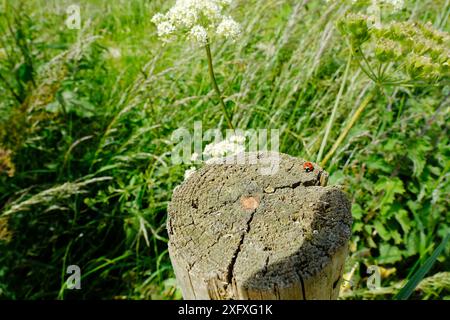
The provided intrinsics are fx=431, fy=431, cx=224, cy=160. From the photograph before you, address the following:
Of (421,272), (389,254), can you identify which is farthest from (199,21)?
(389,254)

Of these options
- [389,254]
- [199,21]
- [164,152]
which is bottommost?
[389,254]

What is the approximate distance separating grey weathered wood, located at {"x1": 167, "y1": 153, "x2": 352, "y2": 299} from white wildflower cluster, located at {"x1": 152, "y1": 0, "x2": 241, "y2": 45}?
0.49 metres

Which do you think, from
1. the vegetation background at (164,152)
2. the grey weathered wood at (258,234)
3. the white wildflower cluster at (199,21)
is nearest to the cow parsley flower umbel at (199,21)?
the white wildflower cluster at (199,21)

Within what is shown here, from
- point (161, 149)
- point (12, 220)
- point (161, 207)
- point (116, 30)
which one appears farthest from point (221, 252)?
point (116, 30)

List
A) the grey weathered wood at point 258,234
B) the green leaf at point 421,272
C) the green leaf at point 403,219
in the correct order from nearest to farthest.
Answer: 1. the grey weathered wood at point 258,234
2. the green leaf at point 421,272
3. the green leaf at point 403,219

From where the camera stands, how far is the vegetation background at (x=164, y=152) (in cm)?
241

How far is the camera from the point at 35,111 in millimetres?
2643

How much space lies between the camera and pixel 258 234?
1205mm

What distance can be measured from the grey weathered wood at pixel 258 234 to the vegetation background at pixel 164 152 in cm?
89

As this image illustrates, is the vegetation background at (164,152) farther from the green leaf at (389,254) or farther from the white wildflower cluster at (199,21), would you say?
the white wildflower cluster at (199,21)

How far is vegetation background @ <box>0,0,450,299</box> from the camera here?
94.7 inches

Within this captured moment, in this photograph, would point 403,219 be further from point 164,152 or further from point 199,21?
point 199,21

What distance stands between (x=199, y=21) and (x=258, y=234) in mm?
814
